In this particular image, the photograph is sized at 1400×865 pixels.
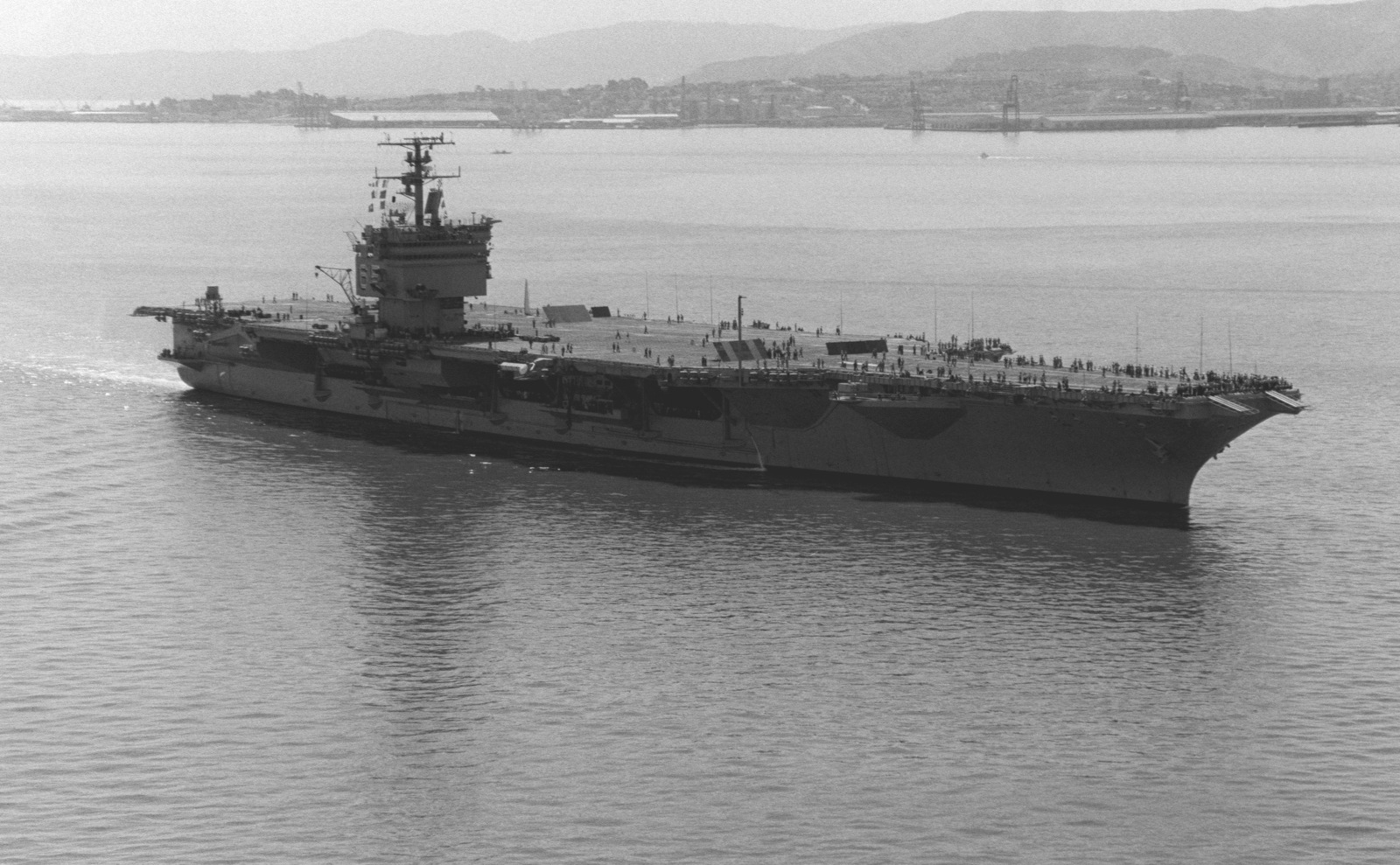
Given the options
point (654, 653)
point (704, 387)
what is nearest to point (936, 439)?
point (704, 387)

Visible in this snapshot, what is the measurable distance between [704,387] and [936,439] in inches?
279

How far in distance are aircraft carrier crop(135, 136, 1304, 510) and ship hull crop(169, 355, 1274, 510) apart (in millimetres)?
52

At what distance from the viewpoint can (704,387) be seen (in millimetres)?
54000

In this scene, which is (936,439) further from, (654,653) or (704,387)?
(654,653)

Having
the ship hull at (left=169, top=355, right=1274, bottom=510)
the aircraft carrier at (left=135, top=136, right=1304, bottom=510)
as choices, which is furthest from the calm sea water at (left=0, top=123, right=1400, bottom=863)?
the aircraft carrier at (left=135, top=136, right=1304, bottom=510)

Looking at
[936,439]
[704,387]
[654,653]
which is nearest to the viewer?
[654,653]

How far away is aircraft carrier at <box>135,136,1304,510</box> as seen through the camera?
48844mm

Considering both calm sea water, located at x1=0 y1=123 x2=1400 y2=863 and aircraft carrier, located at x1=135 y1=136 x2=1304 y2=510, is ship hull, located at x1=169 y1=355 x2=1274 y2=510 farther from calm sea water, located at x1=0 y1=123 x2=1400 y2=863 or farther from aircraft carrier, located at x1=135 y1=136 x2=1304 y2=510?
calm sea water, located at x1=0 y1=123 x2=1400 y2=863

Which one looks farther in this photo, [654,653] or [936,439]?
[936,439]

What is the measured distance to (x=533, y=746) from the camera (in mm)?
32594

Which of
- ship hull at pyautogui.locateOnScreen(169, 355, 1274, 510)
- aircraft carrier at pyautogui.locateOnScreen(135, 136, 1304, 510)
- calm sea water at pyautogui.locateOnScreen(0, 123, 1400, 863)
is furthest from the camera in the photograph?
aircraft carrier at pyautogui.locateOnScreen(135, 136, 1304, 510)

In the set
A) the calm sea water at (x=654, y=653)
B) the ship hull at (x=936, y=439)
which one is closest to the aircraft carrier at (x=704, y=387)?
the ship hull at (x=936, y=439)

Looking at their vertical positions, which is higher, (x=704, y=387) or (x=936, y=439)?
(x=704, y=387)

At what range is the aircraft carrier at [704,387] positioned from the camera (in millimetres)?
48844
